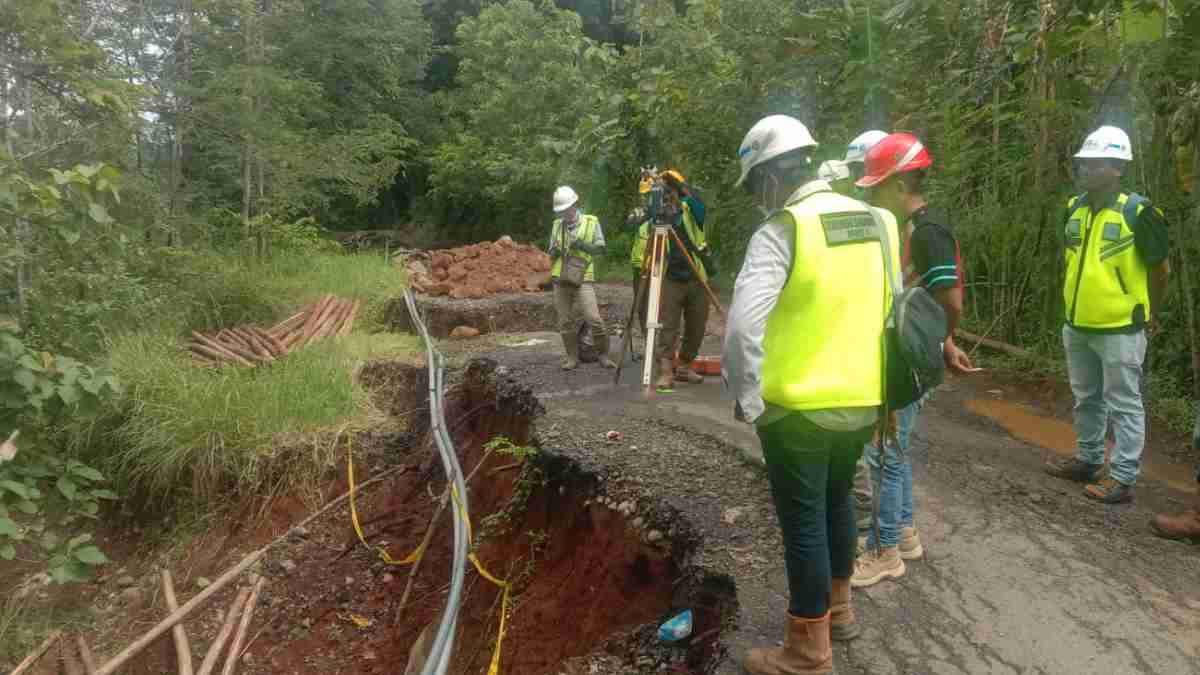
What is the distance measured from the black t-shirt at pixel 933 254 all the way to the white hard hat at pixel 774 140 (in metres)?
0.77

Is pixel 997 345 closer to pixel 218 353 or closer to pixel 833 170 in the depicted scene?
pixel 833 170

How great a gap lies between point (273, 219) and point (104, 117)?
23.2ft

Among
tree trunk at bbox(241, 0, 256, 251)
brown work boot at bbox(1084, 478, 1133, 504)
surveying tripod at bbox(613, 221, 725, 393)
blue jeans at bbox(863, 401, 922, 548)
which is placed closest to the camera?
blue jeans at bbox(863, 401, 922, 548)

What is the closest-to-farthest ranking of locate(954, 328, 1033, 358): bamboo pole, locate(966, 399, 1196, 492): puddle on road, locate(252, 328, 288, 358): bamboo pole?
locate(966, 399, 1196, 492): puddle on road, locate(954, 328, 1033, 358): bamboo pole, locate(252, 328, 288, 358): bamboo pole

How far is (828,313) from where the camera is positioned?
2.63 m

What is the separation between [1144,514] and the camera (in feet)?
14.5

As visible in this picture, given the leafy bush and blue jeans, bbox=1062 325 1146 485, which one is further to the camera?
blue jeans, bbox=1062 325 1146 485

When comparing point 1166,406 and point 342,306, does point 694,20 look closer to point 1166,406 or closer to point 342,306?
point 342,306

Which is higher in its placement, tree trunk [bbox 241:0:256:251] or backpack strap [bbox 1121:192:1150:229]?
tree trunk [bbox 241:0:256:251]

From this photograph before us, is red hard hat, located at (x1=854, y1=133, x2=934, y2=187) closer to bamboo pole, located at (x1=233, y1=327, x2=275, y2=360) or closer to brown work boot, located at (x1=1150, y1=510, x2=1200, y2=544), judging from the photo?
brown work boot, located at (x1=1150, y1=510, x2=1200, y2=544)

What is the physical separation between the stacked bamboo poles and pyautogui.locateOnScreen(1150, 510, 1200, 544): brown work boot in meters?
6.77

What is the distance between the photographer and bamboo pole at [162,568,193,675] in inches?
184

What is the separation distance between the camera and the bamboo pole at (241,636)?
4879 mm

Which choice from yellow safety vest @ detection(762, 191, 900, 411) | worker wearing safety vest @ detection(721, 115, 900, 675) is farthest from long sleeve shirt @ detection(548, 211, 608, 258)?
yellow safety vest @ detection(762, 191, 900, 411)
